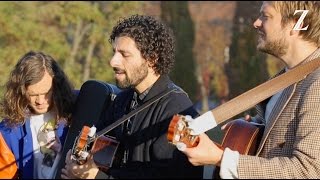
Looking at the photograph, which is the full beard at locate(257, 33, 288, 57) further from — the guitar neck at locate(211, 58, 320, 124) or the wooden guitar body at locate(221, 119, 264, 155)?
the wooden guitar body at locate(221, 119, 264, 155)

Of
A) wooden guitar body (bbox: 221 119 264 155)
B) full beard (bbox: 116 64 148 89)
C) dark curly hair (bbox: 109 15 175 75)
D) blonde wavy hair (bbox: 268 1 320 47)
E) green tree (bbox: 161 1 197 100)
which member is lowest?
green tree (bbox: 161 1 197 100)

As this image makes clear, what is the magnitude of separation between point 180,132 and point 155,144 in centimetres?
50

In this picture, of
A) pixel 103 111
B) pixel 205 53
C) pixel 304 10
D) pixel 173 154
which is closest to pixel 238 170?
pixel 173 154

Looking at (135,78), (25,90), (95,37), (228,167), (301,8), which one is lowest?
(95,37)

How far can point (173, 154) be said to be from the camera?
122 inches

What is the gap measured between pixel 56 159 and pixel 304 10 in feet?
4.55

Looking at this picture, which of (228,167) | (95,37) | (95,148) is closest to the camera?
(228,167)

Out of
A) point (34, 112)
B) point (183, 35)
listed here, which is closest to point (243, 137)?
point (34, 112)

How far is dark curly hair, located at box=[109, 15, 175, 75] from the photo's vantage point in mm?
3428

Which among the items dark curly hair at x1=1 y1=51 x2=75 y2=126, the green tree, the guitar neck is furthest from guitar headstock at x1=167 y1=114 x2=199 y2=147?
the green tree

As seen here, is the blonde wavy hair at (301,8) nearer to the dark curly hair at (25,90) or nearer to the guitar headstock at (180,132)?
the guitar headstock at (180,132)

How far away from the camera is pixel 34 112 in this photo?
3816 mm

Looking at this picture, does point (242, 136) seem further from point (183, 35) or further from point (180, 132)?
point (183, 35)

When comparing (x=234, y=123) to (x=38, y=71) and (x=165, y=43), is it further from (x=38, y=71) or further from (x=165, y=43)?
(x=38, y=71)
